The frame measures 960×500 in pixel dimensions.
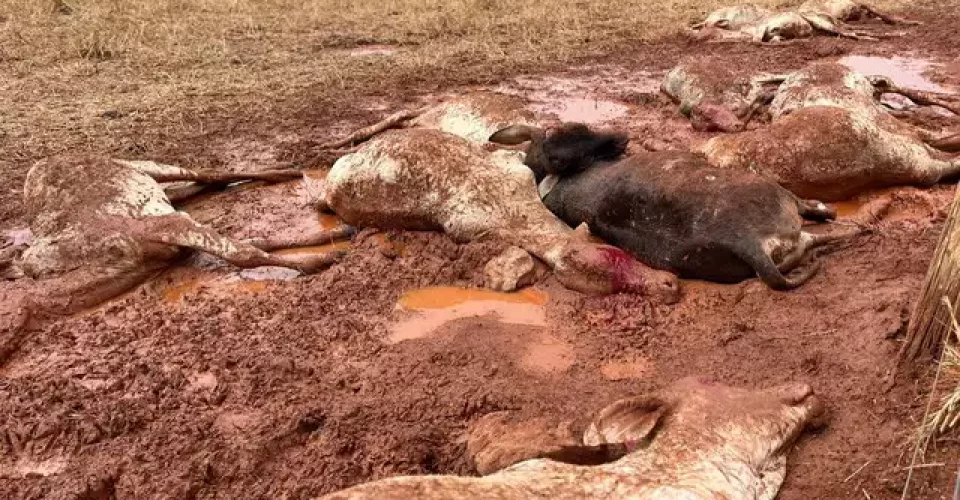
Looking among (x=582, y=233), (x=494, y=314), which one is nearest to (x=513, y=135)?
(x=582, y=233)

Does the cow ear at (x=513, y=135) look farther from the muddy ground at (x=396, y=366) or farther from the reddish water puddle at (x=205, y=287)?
the reddish water puddle at (x=205, y=287)

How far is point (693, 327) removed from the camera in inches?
163

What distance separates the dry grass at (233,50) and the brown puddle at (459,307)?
3.27 m

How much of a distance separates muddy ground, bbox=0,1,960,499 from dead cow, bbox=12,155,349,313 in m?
0.13

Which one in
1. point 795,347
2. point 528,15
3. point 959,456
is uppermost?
point 959,456

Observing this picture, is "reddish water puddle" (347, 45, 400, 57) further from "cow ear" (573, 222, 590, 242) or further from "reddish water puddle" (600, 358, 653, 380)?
"reddish water puddle" (600, 358, 653, 380)

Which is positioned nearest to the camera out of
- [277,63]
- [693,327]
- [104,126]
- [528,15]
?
[693,327]

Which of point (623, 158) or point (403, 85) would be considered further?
point (403, 85)

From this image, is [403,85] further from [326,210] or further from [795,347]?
[795,347]

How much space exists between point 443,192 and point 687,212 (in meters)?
1.44

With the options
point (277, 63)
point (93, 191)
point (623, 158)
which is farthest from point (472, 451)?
point (277, 63)

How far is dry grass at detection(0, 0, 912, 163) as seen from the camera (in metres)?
7.67

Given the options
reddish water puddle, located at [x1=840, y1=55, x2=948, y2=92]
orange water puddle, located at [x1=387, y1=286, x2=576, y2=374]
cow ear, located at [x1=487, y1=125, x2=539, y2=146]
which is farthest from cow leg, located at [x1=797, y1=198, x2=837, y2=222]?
reddish water puddle, located at [x1=840, y1=55, x2=948, y2=92]

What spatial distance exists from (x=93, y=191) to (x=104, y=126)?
2408mm
